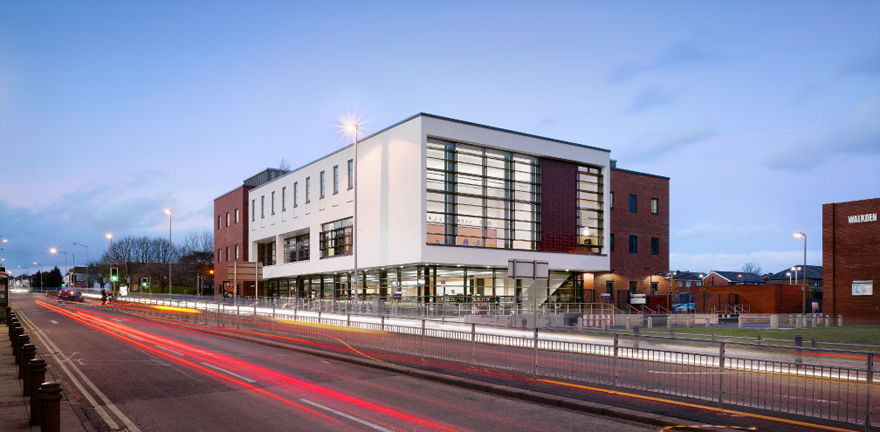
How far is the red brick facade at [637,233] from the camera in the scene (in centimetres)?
6228

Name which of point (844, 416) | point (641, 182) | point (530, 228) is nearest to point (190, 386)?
point (844, 416)

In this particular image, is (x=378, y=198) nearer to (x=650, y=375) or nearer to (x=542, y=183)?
(x=542, y=183)

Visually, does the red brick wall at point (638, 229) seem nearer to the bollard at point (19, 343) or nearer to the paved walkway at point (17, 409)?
the bollard at point (19, 343)

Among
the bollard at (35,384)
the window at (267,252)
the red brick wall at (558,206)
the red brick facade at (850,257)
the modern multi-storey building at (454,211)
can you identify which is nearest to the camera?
the bollard at (35,384)

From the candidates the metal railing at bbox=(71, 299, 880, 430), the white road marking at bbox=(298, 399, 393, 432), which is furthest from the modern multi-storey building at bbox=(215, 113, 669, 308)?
the white road marking at bbox=(298, 399, 393, 432)

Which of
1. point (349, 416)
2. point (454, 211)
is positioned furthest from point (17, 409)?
point (454, 211)

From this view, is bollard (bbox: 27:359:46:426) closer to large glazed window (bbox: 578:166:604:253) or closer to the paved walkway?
the paved walkway

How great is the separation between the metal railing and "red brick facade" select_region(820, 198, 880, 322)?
38326mm

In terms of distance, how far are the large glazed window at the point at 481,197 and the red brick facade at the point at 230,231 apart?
125ft

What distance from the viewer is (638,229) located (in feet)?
211

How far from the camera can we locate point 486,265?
5084cm

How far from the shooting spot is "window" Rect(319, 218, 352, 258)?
5588cm

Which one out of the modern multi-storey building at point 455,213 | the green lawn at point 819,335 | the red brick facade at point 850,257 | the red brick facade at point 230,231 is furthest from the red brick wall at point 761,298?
the red brick facade at point 230,231

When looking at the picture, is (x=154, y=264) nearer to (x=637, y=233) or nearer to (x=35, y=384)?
(x=637, y=233)
